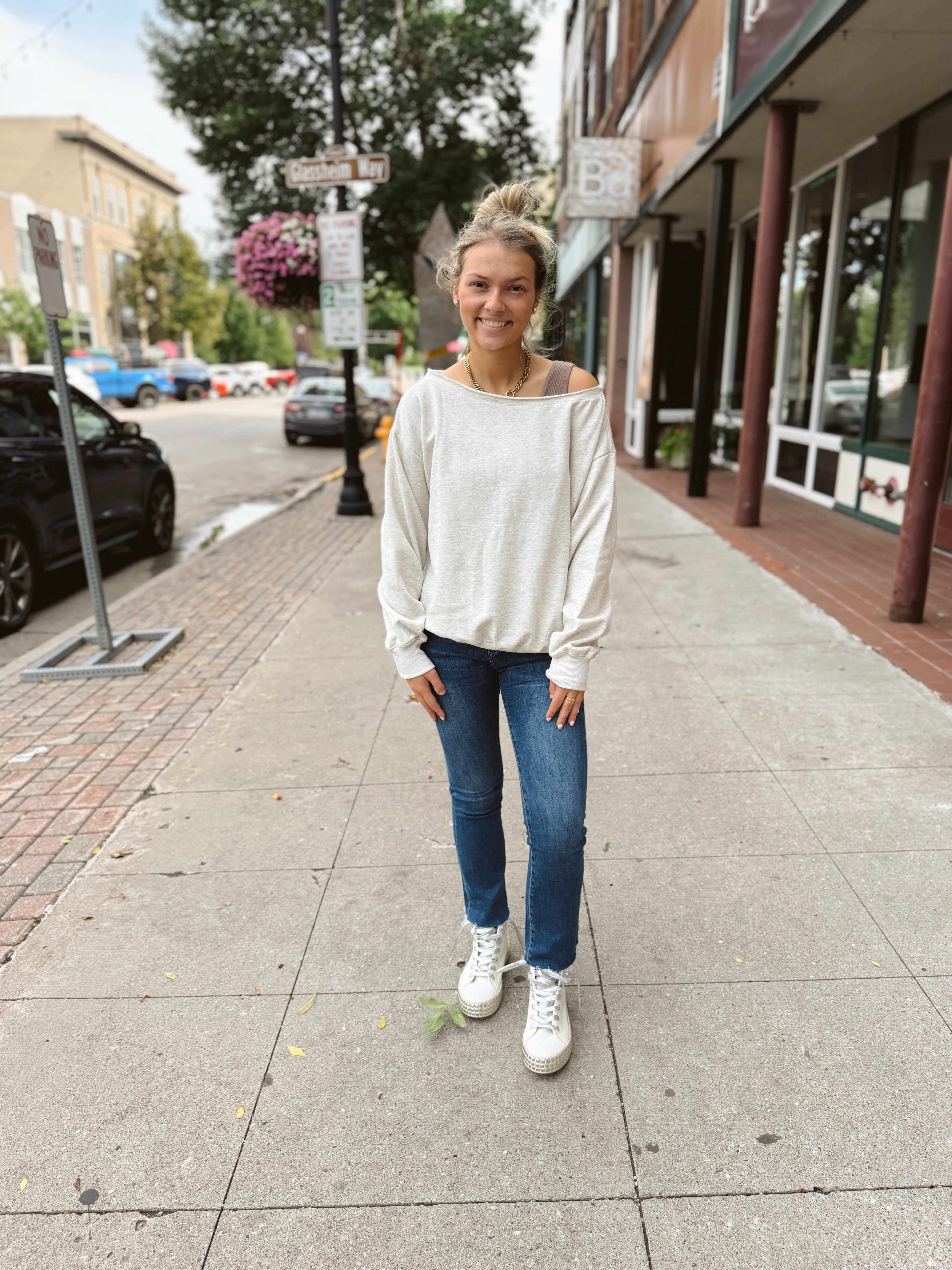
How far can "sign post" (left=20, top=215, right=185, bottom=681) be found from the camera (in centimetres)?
502

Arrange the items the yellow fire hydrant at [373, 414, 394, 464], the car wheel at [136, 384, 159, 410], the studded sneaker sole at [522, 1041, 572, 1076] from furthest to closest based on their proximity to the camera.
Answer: the car wheel at [136, 384, 159, 410], the yellow fire hydrant at [373, 414, 394, 464], the studded sneaker sole at [522, 1041, 572, 1076]

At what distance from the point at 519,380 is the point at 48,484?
19.4 feet

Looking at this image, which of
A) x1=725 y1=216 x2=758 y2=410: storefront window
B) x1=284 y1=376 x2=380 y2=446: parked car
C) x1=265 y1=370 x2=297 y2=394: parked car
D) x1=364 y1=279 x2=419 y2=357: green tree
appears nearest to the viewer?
x1=725 y1=216 x2=758 y2=410: storefront window

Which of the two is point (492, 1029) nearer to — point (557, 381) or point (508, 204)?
point (557, 381)

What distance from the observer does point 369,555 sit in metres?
8.55

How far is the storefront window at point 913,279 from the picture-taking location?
25.4ft

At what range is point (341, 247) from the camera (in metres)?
10.5

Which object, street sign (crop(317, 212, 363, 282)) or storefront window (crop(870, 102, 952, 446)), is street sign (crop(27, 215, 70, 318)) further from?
storefront window (crop(870, 102, 952, 446))

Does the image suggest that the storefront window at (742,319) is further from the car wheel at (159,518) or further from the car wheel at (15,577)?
the car wheel at (15,577)

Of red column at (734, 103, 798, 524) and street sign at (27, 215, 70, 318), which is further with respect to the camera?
red column at (734, 103, 798, 524)

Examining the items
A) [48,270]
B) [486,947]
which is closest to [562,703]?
[486,947]

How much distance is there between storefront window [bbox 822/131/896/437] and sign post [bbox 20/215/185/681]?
6810 mm

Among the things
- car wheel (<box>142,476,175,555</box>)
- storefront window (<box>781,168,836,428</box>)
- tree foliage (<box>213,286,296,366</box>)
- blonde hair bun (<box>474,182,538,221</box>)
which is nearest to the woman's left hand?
blonde hair bun (<box>474,182,538,221</box>)

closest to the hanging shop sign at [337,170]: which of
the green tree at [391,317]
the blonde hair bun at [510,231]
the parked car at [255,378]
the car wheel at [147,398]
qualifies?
the blonde hair bun at [510,231]
